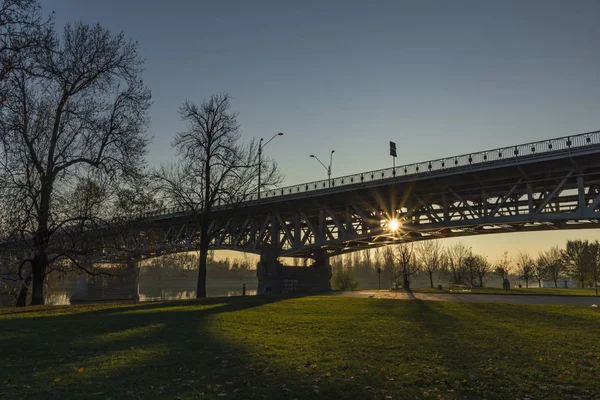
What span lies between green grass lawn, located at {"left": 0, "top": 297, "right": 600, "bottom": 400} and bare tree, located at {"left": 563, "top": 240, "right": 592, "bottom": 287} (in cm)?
6189

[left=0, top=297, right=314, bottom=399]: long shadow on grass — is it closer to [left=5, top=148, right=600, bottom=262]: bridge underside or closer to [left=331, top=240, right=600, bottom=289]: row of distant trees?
[left=5, top=148, right=600, bottom=262]: bridge underside

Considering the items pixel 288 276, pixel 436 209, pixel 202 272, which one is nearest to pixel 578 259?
pixel 436 209

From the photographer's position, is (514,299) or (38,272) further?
(514,299)

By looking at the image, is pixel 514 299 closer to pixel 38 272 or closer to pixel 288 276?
pixel 288 276

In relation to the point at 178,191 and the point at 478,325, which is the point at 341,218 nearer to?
the point at 178,191

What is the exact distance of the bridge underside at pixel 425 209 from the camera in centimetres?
3150

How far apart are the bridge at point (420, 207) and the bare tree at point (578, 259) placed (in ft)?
113

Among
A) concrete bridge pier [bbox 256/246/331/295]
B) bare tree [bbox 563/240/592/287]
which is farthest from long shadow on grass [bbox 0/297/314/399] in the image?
bare tree [bbox 563/240/592/287]

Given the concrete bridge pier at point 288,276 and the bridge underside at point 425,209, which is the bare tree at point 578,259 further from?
the concrete bridge pier at point 288,276

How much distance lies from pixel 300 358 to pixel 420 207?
3425cm

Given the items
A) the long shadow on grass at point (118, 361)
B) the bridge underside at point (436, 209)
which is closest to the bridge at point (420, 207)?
the bridge underside at point (436, 209)

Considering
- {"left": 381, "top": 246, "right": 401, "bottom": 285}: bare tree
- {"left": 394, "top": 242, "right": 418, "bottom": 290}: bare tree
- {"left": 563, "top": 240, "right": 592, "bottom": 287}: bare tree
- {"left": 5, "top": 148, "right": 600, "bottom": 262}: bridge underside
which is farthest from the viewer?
{"left": 381, "top": 246, "right": 401, "bottom": 285}: bare tree

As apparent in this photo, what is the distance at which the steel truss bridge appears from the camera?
3092 cm

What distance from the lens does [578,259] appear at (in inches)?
2751
